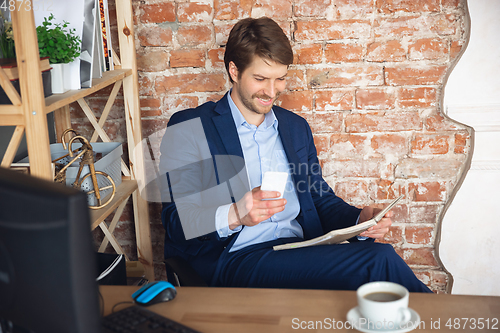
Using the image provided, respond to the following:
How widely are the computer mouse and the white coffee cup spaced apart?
41 centimetres

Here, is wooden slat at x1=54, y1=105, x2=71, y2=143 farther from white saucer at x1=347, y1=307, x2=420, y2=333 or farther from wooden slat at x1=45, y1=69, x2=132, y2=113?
white saucer at x1=347, y1=307, x2=420, y2=333

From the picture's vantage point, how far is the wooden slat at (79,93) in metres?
1.17

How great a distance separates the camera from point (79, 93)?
133cm

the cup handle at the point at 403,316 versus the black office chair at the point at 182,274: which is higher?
the cup handle at the point at 403,316

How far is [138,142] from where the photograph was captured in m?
1.90

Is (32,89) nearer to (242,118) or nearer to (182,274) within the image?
(182,274)

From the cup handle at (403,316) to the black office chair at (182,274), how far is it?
1.98 ft

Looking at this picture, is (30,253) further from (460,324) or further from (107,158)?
(107,158)

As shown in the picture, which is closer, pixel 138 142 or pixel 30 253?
pixel 30 253

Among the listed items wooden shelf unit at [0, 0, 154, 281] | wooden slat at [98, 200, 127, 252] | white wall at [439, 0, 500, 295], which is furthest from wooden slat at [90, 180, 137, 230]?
white wall at [439, 0, 500, 295]

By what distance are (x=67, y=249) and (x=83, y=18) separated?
119cm

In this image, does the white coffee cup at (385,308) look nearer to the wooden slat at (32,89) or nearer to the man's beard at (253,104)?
the wooden slat at (32,89)

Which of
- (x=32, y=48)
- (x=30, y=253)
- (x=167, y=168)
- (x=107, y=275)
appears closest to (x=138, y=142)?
(x=167, y=168)

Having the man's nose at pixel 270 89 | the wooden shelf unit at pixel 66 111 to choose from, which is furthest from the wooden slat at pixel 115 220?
the man's nose at pixel 270 89
